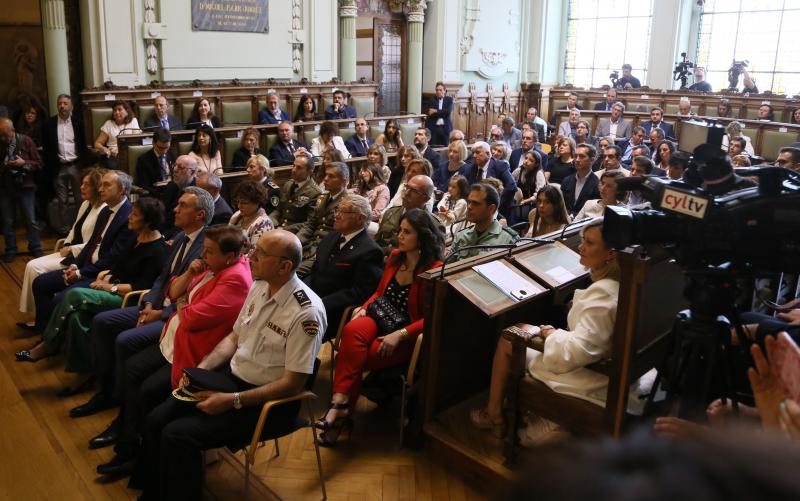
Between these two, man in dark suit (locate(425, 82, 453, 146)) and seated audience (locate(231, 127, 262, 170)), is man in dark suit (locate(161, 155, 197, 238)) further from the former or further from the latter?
man in dark suit (locate(425, 82, 453, 146))

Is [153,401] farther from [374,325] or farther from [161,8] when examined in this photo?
[161,8]

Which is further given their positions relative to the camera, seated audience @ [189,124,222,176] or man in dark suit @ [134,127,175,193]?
seated audience @ [189,124,222,176]

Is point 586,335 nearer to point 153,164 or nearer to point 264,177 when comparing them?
point 264,177

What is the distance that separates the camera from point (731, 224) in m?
2.04

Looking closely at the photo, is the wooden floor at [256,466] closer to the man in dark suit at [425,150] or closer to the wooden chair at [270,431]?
the wooden chair at [270,431]

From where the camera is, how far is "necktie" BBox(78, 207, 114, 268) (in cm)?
429

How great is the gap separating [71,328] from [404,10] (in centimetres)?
924

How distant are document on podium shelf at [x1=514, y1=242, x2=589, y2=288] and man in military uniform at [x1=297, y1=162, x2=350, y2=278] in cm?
174

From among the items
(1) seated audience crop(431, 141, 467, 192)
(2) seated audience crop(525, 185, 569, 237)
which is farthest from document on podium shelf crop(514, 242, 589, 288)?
(1) seated audience crop(431, 141, 467, 192)

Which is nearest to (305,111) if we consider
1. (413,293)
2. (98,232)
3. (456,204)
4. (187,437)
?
(456,204)

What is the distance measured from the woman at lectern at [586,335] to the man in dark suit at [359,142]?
5.32m

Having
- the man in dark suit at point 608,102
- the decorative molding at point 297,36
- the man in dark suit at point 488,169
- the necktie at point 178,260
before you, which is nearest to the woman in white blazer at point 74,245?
the necktie at point 178,260

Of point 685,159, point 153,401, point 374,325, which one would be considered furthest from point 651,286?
point 685,159

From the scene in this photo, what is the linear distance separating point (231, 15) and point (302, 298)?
7.40m
